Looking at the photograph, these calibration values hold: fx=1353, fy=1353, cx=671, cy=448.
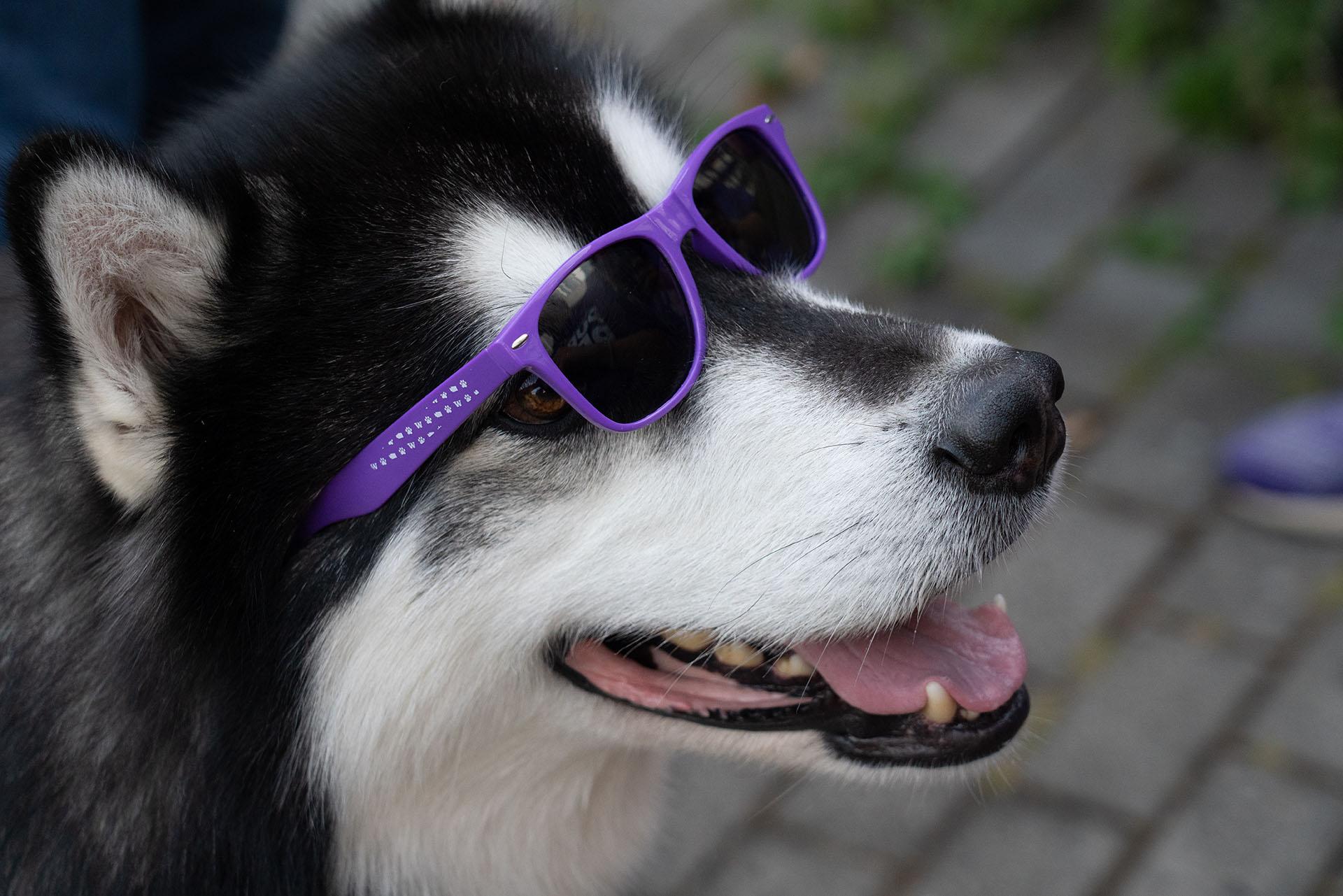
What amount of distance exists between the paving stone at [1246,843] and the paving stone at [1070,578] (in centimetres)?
51

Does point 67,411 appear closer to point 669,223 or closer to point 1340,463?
point 669,223

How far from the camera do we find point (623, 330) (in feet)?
6.36

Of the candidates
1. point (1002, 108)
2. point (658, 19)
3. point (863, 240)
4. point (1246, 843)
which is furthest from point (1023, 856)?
point (658, 19)

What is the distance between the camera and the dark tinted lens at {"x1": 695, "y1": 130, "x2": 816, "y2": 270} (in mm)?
2133

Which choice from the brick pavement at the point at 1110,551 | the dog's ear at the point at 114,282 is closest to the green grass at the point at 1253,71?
the brick pavement at the point at 1110,551

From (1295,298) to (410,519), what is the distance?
10.8 ft

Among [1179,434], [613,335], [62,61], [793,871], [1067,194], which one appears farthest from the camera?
[1067,194]

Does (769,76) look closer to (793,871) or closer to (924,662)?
(793,871)

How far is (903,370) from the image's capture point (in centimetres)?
195

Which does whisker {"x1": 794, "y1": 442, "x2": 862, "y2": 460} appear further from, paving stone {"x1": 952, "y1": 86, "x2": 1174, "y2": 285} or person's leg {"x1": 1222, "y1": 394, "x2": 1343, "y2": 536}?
paving stone {"x1": 952, "y1": 86, "x2": 1174, "y2": 285}

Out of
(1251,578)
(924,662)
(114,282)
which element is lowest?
(1251,578)

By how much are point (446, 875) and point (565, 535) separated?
2.03ft

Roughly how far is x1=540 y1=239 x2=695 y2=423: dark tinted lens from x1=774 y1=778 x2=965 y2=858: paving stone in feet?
5.09

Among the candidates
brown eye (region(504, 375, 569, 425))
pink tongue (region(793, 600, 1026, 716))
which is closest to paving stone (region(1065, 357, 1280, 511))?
pink tongue (region(793, 600, 1026, 716))
